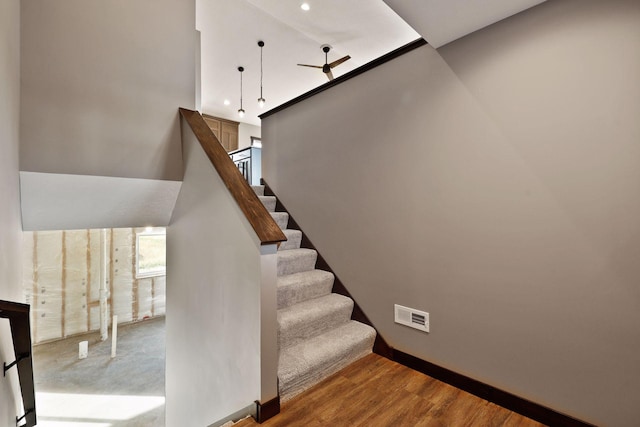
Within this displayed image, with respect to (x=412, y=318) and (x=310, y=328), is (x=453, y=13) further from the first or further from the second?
(x=310, y=328)

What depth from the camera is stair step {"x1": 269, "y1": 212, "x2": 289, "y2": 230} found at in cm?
302

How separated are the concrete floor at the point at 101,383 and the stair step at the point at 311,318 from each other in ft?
10.1

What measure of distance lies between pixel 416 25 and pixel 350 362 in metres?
2.27

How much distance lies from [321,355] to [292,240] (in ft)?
3.95

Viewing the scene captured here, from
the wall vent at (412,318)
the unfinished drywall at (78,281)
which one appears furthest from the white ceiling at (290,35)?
the unfinished drywall at (78,281)

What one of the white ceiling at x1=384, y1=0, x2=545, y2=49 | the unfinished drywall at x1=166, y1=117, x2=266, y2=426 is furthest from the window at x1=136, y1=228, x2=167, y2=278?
the white ceiling at x1=384, y1=0, x2=545, y2=49

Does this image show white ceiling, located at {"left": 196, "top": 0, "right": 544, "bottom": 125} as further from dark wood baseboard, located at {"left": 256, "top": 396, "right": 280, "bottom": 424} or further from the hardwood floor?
dark wood baseboard, located at {"left": 256, "top": 396, "right": 280, "bottom": 424}

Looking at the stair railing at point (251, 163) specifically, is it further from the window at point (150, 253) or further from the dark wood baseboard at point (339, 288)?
the window at point (150, 253)

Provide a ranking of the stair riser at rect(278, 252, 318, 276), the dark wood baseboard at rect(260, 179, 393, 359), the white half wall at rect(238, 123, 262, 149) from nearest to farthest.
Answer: the dark wood baseboard at rect(260, 179, 393, 359), the stair riser at rect(278, 252, 318, 276), the white half wall at rect(238, 123, 262, 149)

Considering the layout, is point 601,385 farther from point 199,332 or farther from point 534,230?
point 199,332

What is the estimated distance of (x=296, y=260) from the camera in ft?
8.50

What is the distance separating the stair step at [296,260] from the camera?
8.25 ft

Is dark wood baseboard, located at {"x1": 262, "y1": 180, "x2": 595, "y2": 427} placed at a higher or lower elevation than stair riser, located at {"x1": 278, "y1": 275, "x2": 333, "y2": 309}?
lower

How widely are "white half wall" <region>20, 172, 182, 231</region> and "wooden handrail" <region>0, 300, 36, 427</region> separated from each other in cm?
121
